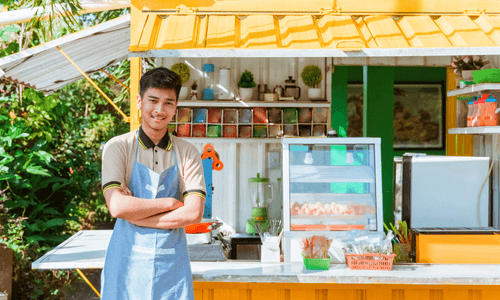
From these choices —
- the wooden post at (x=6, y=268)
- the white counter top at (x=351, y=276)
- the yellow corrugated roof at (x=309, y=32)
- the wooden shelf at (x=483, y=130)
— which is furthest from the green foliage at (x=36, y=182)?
the wooden shelf at (x=483, y=130)

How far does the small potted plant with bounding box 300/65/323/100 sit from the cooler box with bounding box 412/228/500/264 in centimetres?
245

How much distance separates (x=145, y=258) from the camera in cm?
245

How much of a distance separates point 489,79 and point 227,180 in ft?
9.88

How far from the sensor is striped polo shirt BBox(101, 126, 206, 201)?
244 cm

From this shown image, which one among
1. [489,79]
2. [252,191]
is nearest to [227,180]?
[252,191]

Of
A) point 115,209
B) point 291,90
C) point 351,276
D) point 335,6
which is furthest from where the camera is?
point 291,90

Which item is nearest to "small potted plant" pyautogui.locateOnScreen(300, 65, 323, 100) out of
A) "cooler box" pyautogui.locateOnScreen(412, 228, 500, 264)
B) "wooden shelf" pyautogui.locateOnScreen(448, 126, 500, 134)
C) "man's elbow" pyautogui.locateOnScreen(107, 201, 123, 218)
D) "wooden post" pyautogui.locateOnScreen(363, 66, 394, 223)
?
"wooden post" pyautogui.locateOnScreen(363, 66, 394, 223)

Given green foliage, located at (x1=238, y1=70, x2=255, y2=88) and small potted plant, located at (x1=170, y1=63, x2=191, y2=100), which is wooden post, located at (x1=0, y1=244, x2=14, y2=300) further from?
green foliage, located at (x1=238, y1=70, x2=255, y2=88)

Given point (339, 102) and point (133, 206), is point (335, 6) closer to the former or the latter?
point (133, 206)

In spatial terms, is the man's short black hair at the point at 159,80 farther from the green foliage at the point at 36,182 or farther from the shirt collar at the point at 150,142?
the green foliage at the point at 36,182

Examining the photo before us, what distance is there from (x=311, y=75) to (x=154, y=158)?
130 inches

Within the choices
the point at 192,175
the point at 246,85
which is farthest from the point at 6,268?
the point at 192,175

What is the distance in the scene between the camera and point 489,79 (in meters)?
3.79

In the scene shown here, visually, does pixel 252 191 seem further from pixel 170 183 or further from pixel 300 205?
pixel 170 183
